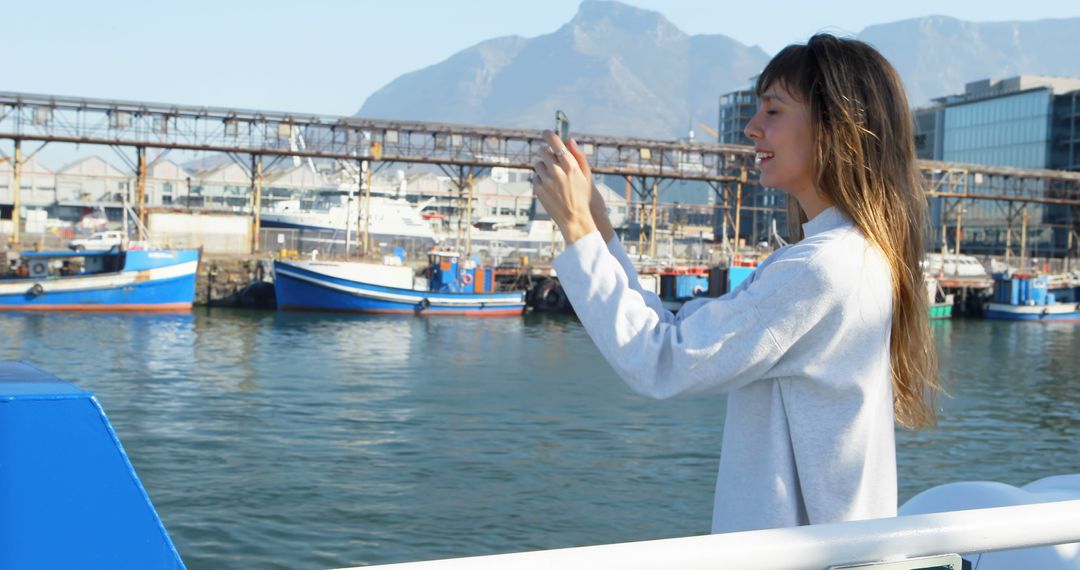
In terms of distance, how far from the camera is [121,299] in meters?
35.7

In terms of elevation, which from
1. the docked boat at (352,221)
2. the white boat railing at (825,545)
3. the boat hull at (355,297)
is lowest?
the boat hull at (355,297)

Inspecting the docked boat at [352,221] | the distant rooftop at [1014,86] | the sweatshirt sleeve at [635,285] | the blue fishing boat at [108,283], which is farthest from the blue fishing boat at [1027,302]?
the sweatshirt sleeve at [635,285]

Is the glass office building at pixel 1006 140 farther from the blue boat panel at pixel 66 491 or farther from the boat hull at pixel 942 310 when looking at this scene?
the blue boat panel at pixel 66 491

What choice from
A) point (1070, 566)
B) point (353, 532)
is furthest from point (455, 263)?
point (1070, 566)

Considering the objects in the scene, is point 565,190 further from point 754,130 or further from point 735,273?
point 735,273

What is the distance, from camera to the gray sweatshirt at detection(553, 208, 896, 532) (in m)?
1.73

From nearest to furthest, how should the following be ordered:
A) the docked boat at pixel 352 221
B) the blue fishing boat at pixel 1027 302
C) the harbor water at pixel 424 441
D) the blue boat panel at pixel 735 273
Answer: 1. the harbor water at pixel 424 441
2. the blue boat panel at pixel 735 273
3. the blue fishing boat at pixel 1027 302
4. the docked boat at pixel 352 221

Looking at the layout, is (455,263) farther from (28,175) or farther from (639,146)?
(28,175)

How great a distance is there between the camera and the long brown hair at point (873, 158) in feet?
6.24

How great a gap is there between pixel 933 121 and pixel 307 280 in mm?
53738

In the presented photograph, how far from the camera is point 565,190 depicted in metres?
1.81

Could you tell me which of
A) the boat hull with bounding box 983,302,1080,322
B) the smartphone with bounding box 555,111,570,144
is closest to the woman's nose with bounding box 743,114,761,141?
the smartphone with bounding box 555,111,570,144

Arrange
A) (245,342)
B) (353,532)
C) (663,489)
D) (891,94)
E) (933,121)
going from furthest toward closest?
1. (933,121)
2. (245,342)
3. (663,489)
4. (353,532)
5. (891,94)

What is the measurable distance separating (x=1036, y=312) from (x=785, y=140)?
47.5 metres
